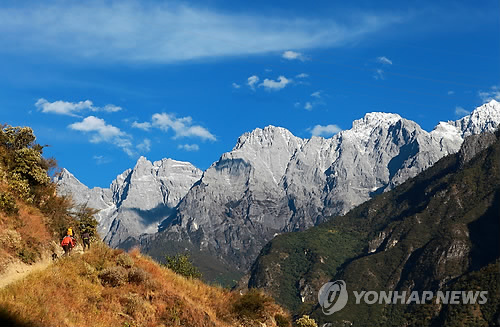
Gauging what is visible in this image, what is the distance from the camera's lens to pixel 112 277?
24.9 meters

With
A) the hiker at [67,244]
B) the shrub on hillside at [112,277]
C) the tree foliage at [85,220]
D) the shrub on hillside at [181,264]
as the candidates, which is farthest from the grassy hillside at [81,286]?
the shrub on hillside at [181,264]

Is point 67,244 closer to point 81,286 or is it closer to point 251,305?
point 81,286

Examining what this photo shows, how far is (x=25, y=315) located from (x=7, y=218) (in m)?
13.6

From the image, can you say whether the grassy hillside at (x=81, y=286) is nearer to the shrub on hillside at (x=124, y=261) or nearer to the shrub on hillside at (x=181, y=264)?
the shrub on hillside at (x=124, y=261)

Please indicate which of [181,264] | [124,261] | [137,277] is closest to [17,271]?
[124,261]

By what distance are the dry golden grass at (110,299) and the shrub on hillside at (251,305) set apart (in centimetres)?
25

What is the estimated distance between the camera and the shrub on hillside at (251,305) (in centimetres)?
2769

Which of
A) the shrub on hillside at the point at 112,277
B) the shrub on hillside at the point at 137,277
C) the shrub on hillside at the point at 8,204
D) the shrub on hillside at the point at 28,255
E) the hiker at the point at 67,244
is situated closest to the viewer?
the shrub on hillside at the point at 112,277

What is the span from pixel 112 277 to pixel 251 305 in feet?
26.4

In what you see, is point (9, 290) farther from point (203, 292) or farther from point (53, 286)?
point (203, 292)

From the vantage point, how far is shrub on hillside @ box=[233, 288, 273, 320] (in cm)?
2769

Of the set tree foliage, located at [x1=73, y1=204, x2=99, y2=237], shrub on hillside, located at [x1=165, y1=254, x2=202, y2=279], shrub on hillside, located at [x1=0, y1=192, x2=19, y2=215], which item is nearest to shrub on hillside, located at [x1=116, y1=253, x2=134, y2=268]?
shrub on hillside, located at [x1=0, y1=192, x2=19, y2=215]

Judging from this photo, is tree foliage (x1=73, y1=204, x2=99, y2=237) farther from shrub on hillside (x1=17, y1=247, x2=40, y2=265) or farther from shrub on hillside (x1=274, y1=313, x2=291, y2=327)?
shrub on hillside (x1=274, y1=313, x2=291, y2=327)

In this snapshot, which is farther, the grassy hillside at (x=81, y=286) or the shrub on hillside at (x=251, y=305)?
the shrub on hillside at (x=251, y=305)
